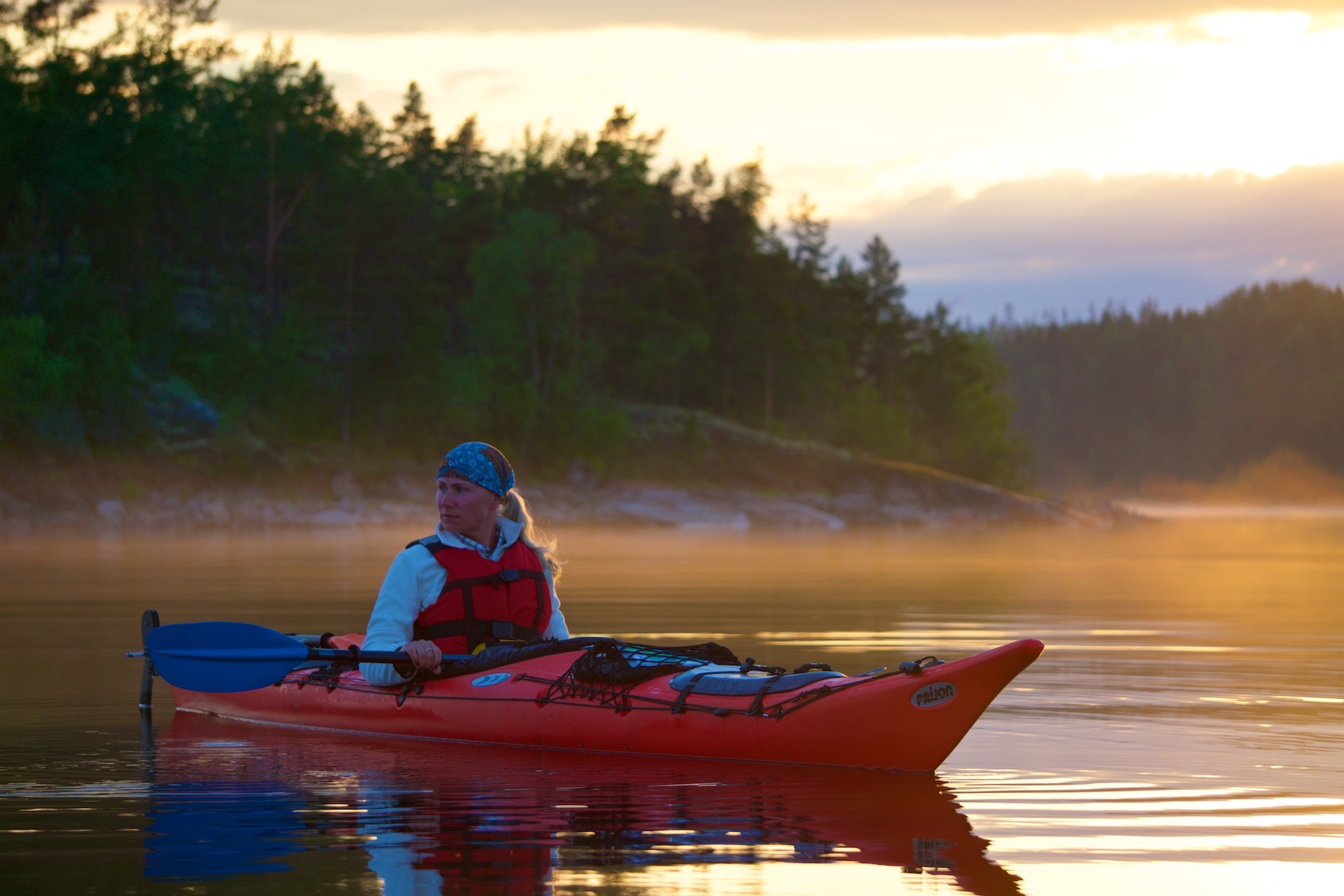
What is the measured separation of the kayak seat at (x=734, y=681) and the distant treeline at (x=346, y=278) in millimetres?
33409

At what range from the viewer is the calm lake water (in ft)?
15.3

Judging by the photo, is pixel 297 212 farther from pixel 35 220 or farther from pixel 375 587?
pixel 375 587

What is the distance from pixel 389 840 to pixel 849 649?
21.2 ft

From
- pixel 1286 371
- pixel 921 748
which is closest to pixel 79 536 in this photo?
pixel 921 748

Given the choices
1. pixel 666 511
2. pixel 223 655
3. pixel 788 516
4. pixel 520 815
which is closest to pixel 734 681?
pixel 520 815

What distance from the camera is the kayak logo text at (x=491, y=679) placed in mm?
7105

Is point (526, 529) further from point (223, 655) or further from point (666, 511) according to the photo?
point (666, 511)

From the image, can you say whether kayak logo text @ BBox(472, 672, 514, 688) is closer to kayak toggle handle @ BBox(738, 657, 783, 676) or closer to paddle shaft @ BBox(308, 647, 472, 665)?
paddle shaft @ BBox(308, 647, 472, 665)

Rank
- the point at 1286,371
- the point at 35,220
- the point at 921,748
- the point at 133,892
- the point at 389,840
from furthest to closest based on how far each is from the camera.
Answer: the point at 1286,371
the point at 35,220
the point at 921,748
the point at 389,840
the point at 133,892

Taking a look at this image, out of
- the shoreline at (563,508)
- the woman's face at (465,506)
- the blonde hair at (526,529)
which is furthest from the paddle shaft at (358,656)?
the shoreline at (563,508)

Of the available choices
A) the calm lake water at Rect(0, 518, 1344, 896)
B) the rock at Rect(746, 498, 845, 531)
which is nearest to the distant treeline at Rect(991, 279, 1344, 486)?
the rock at Rect(746, 498, 845, 531)

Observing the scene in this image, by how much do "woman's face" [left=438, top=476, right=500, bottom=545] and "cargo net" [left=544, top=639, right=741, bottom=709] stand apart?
794 millimetres

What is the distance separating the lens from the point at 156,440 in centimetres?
3962

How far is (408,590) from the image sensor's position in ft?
22.7
